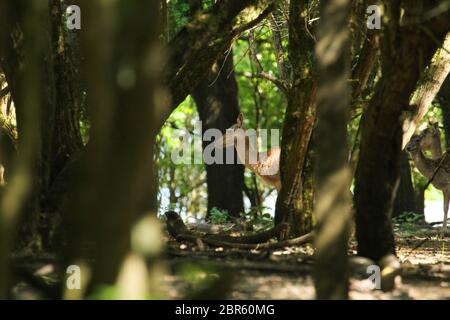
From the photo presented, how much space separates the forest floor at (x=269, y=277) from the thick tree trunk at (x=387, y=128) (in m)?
0.35

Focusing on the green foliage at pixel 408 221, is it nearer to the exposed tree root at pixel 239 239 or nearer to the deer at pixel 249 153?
the deer at pixel 249 153

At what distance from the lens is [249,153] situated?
18.3 m

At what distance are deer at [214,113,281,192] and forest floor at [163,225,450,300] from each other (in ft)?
24.4

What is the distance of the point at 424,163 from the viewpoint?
17.6 m

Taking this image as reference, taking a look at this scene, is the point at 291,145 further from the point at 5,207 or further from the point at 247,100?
the point at 247,100

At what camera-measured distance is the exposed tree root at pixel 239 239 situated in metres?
10.7

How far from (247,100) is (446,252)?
17315 mm

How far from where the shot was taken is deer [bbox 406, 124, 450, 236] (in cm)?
1669
